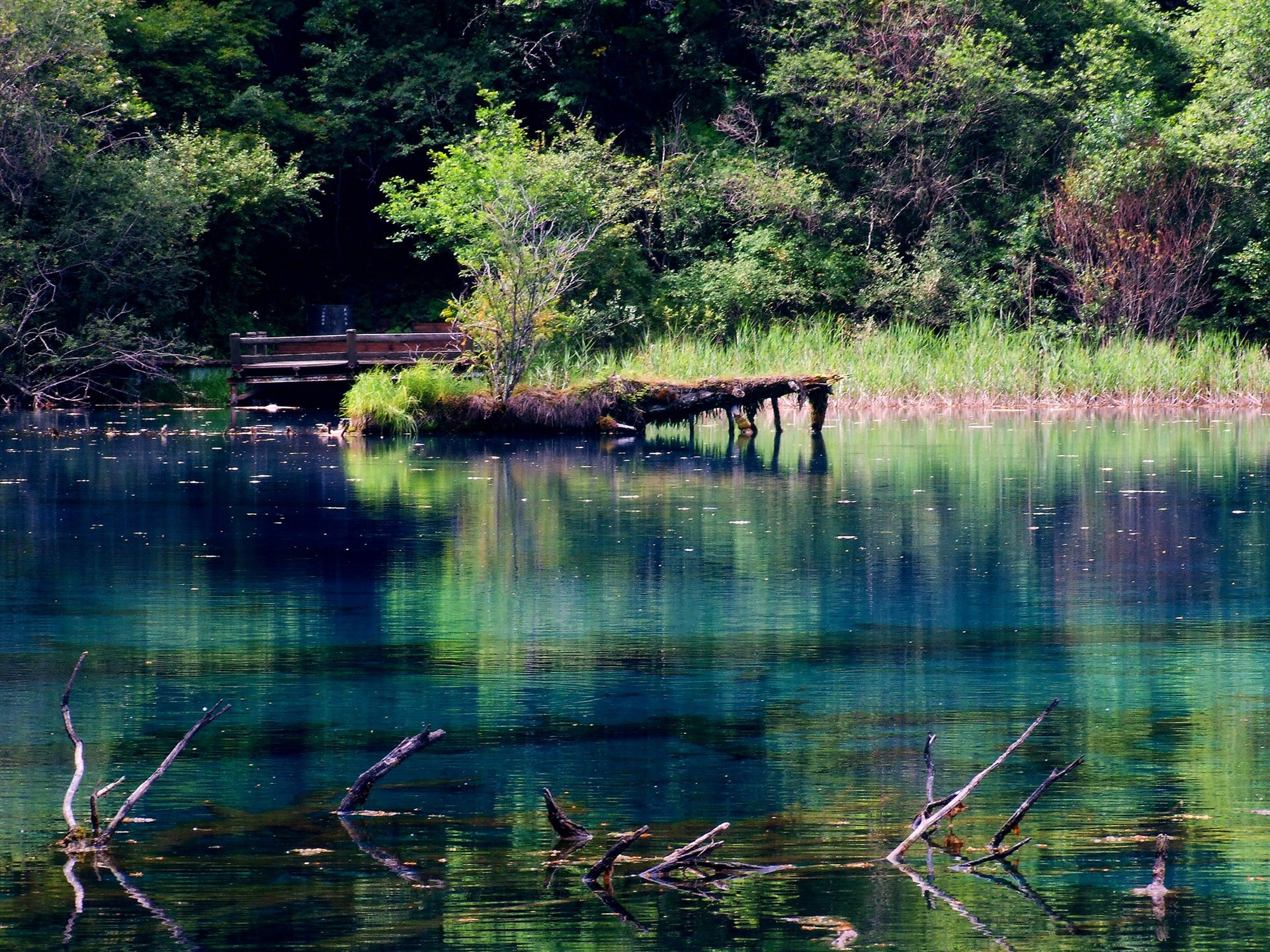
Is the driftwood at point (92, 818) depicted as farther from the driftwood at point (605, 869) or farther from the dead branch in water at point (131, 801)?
the driftwood at point (605, 869)

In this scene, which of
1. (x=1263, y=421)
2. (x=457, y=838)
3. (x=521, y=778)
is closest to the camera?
(x=457, y=838)

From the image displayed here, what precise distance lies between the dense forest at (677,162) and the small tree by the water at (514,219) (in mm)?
148

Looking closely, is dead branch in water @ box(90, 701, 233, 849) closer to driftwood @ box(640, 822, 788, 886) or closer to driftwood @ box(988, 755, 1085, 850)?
driftwood @ box(640, 822, 788, 886)

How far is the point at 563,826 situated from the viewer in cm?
596

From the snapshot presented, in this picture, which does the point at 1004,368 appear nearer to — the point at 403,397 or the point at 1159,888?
the point at 403,397

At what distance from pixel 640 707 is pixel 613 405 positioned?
1838cm

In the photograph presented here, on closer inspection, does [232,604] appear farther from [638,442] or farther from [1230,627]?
[638,442]

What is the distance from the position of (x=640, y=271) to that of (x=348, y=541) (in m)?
23.2

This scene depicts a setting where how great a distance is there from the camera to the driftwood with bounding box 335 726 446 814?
614 centimetres

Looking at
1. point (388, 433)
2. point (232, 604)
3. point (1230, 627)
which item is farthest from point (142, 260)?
point (1230, 627)

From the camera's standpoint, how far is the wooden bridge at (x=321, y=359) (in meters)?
31.3

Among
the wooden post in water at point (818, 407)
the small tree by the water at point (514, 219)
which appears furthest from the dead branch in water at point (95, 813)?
the small tree by the water at point (514, 219)

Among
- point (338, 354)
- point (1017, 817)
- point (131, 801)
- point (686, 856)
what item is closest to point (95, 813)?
point (131, 801)

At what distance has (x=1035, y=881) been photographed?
5.59m
